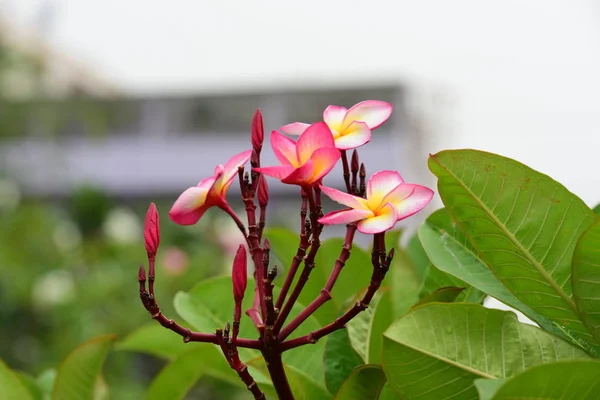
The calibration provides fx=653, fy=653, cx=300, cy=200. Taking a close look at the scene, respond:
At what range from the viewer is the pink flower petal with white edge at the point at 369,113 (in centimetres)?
38

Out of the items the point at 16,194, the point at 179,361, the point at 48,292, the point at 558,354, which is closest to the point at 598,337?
the point at 558,354

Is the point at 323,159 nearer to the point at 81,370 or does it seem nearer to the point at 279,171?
the point at 279,171

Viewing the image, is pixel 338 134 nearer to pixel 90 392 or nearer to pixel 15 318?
pixel 90 392

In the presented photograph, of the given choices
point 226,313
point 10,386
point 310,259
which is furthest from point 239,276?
point 10,386

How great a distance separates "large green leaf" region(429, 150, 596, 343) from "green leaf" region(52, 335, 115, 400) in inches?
11.5

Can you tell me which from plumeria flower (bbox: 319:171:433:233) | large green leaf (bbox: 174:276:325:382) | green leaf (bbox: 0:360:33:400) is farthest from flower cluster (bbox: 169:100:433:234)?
green leaf (bbox: 0:360:33:400)

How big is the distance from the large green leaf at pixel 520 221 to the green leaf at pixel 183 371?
0.26 m

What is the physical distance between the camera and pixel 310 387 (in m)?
0.45

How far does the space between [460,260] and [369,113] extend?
0.35 ft

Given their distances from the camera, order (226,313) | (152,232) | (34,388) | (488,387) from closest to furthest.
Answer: (488,387) < (152,232) < (226,313) < (34,388)

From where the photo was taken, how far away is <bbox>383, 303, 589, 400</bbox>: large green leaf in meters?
0.31

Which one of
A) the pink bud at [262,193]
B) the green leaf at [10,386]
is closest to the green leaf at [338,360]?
the pink bud at [262,193]

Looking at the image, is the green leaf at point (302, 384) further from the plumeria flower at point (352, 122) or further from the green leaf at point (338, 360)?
the plumeria flower at point (352, 122)

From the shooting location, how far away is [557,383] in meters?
0.26
